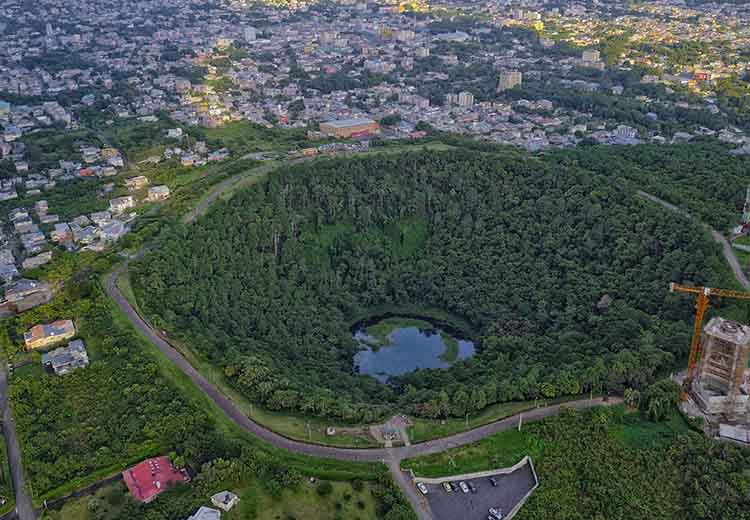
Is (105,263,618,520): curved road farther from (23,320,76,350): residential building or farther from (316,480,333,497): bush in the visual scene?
(23,320,76,350): residential building

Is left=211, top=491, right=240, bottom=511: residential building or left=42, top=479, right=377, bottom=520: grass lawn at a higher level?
left=211, top=491, right=240, bottom=511: residential building

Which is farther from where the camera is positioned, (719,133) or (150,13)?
(150,13)

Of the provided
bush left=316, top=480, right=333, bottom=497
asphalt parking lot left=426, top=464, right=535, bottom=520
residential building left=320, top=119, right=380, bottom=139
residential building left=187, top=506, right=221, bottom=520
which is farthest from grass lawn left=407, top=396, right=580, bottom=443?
residential building left=320, top=119, right=380, bottom=139

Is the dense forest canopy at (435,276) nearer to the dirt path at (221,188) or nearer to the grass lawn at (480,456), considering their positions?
the dirt path at (221,188)

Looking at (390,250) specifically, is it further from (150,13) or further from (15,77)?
(150,13)

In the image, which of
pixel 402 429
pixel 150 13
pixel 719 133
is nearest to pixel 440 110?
pixel 719 133

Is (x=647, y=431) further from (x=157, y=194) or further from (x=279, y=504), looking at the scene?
(x=157, y=194)

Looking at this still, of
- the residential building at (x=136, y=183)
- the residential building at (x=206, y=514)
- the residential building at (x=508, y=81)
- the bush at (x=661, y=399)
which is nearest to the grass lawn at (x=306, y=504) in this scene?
the residential building at (x=206, y=514)
